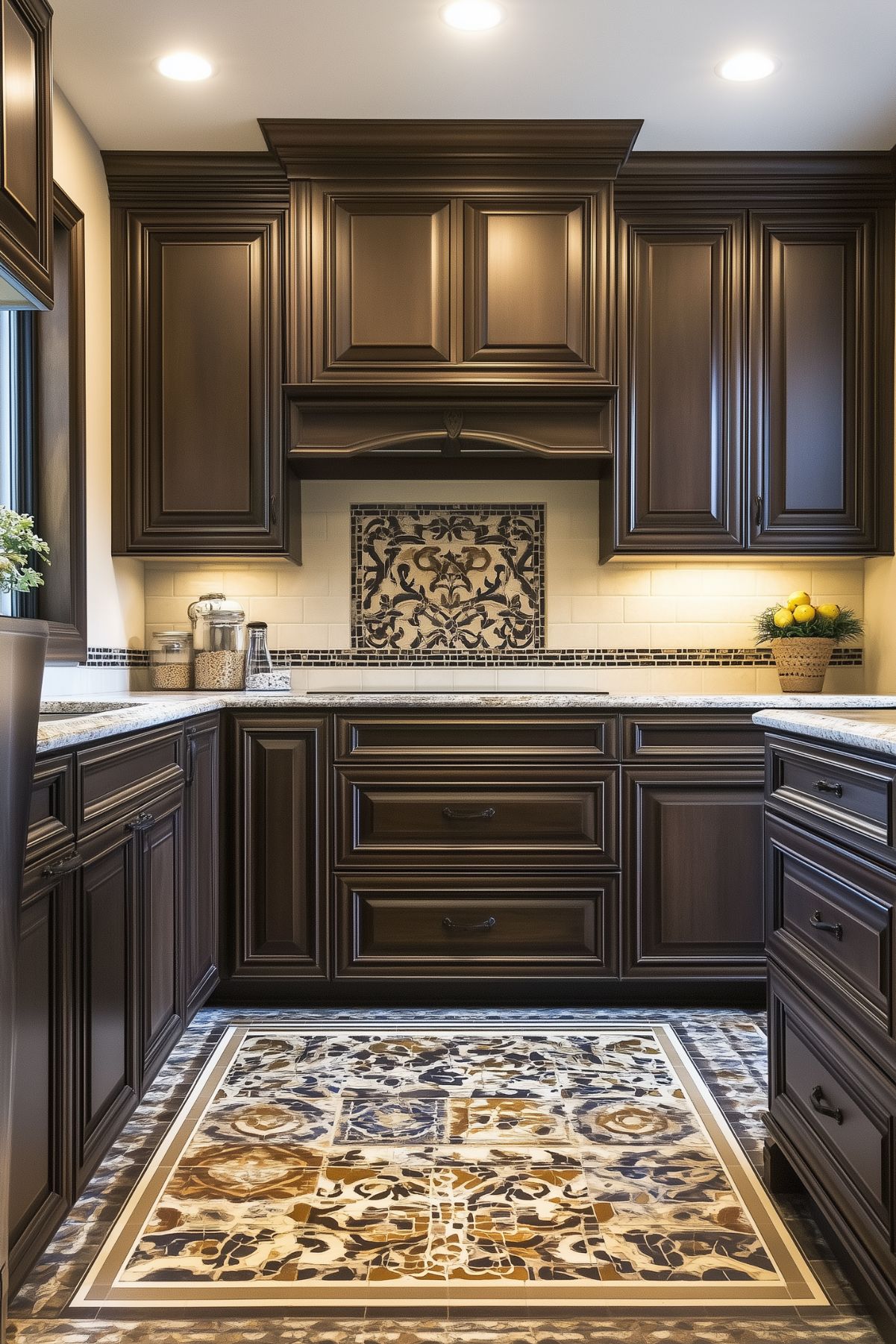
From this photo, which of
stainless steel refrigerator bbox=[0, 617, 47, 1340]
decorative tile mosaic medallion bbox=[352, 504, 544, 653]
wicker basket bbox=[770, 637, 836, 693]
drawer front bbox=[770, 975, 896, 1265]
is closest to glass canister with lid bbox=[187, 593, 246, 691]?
decorative tile mosaic medallion bbox=[352, 504, 544, 653]

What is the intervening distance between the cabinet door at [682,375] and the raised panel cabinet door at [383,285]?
23.7 inches

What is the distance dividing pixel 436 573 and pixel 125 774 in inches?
68.0

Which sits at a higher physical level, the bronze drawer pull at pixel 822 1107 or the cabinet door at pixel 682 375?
the cabinet door at pixel 682 375

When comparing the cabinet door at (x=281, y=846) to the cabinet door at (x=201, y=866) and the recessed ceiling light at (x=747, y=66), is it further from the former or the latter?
the recessed ceiling light at (x=747, y=66)

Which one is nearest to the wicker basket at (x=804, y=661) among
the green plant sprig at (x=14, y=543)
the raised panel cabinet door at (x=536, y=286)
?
the raised panel cabinet door at (x=536, y=286)

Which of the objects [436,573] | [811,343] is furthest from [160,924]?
[811,343]

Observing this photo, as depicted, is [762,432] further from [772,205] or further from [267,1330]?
[267,1330]

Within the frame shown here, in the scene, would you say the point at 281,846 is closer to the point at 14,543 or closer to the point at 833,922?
the point at 14,543

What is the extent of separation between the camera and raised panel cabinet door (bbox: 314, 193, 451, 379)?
3.16 metres

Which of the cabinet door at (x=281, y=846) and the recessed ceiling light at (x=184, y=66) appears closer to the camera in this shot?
the recessed ceiling light at (x=184, y=66)

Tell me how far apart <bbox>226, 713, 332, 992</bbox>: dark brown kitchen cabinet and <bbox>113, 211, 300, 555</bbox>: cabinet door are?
2.25 feet

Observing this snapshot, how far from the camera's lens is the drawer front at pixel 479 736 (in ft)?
9.74

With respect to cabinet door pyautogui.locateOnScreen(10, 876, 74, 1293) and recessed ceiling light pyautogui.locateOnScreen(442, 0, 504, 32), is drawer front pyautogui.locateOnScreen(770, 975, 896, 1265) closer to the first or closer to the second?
cabinet door pyautogui.locateOnScreen(10, 876, 74, 1293)

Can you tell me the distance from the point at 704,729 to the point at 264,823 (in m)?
1.28
